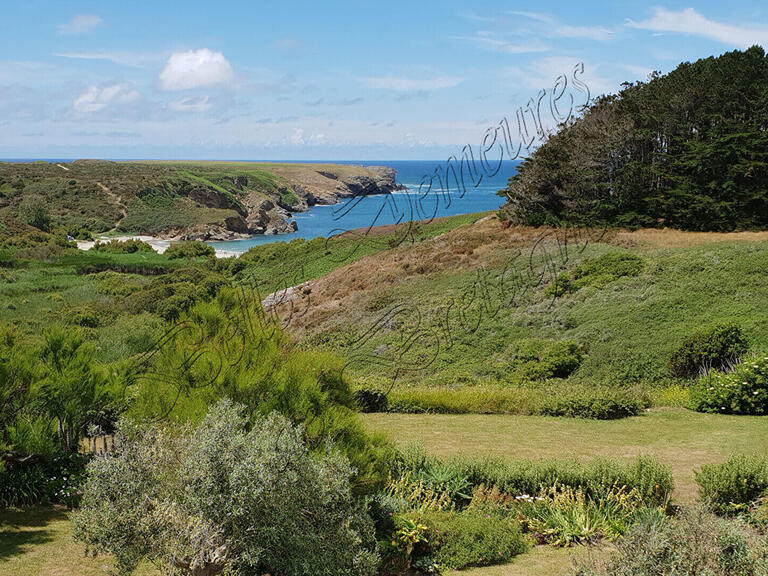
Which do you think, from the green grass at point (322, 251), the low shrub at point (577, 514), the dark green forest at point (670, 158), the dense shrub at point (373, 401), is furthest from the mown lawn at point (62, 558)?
the green grass at point (322, 251)

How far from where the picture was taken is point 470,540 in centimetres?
705

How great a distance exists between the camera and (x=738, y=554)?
5516 mm

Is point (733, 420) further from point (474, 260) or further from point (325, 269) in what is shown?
point (325, 269)

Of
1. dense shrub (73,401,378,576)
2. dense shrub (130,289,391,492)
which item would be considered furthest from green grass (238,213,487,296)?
dense shrub (73,401,378,576)

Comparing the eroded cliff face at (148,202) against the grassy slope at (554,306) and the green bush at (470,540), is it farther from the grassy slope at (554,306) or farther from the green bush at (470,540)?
the green bush at (470,540)

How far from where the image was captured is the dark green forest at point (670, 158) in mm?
25578

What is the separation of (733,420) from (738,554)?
8088 mm

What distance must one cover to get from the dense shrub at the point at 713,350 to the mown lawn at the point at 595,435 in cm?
226

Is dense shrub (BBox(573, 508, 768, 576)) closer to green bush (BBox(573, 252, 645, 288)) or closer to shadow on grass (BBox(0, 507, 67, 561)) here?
shadow on grass (BBox(0, 507, 67, 561))

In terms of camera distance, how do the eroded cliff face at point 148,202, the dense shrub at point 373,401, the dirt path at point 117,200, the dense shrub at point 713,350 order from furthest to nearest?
the dirt path at point 117,200 < the eroded cliff face at point 148,202 < the dense shrub at point 713,350 < the dense shrub at point 373,401

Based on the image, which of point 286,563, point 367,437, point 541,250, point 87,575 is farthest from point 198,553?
point 541,250

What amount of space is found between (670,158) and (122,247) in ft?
181

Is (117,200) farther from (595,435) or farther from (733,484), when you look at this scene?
(733,484)

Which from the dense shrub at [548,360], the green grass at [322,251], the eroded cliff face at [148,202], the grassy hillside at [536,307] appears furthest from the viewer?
the eroded cliff face at [148,202]
